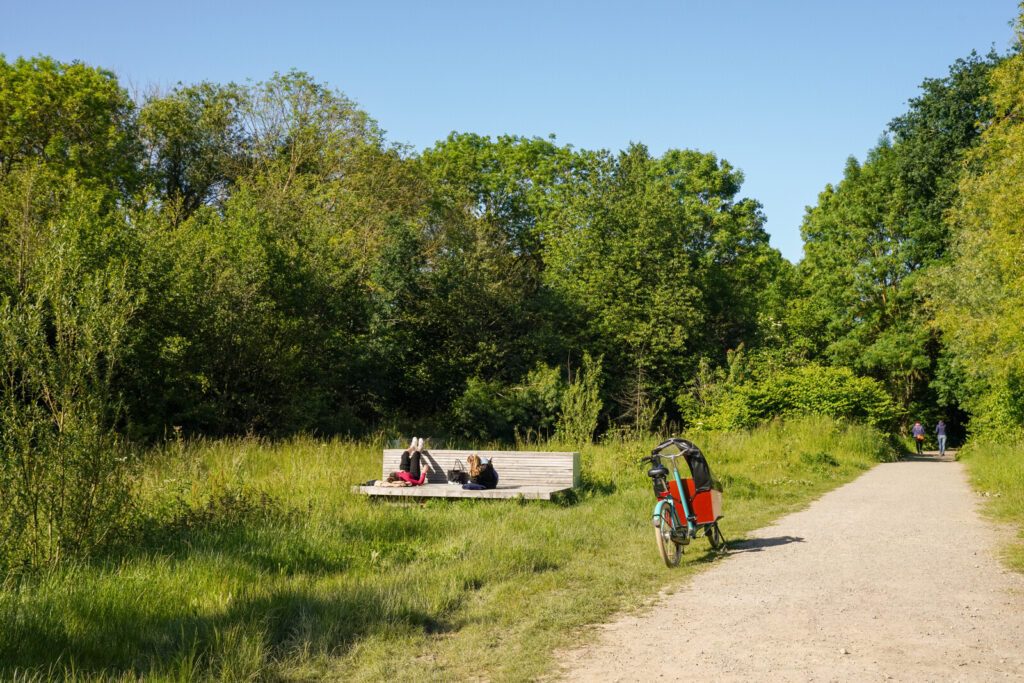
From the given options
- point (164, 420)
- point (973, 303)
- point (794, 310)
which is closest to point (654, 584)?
point (164, 420)

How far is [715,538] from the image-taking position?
29.9ft

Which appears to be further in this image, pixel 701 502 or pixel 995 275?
pixel 995 275

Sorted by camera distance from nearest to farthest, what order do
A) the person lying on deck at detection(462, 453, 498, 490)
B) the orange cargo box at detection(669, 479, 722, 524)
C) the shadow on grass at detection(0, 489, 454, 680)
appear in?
the shadow on grass at detection(0, 489, 454, 680) < the orange cargo box at detection(669, 479, 722, 524) < the person lying on deck at detection(462, 453, 498, 490)

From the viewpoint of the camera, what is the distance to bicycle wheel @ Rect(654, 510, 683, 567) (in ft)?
26.1

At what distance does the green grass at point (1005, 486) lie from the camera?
883 cm

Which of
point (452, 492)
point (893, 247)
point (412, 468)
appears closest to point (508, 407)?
point (412, 468)

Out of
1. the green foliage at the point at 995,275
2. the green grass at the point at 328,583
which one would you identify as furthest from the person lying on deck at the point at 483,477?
the green foliage at the point at 995,275

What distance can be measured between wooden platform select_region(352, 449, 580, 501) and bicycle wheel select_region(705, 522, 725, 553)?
2.90 m

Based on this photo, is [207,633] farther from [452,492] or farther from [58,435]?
[452,492]

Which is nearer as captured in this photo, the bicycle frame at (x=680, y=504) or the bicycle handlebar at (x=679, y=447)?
the bicycle frame at (x=680, y=504)

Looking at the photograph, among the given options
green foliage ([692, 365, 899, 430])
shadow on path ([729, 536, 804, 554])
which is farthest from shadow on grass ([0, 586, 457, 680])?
green foliage ([692, 365, 899, 430])

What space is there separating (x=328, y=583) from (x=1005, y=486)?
12.5 meters

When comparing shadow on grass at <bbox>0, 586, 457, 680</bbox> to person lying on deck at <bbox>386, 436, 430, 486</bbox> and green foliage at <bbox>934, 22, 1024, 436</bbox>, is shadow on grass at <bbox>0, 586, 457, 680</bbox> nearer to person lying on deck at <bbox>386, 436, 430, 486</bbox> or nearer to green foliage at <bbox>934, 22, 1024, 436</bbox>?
person lying on deck at <bbox>386, 436, 430, 486</bbox>

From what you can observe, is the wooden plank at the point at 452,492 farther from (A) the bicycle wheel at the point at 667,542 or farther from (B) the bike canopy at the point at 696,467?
(A) the bicycle wheel at the point at 667,542
